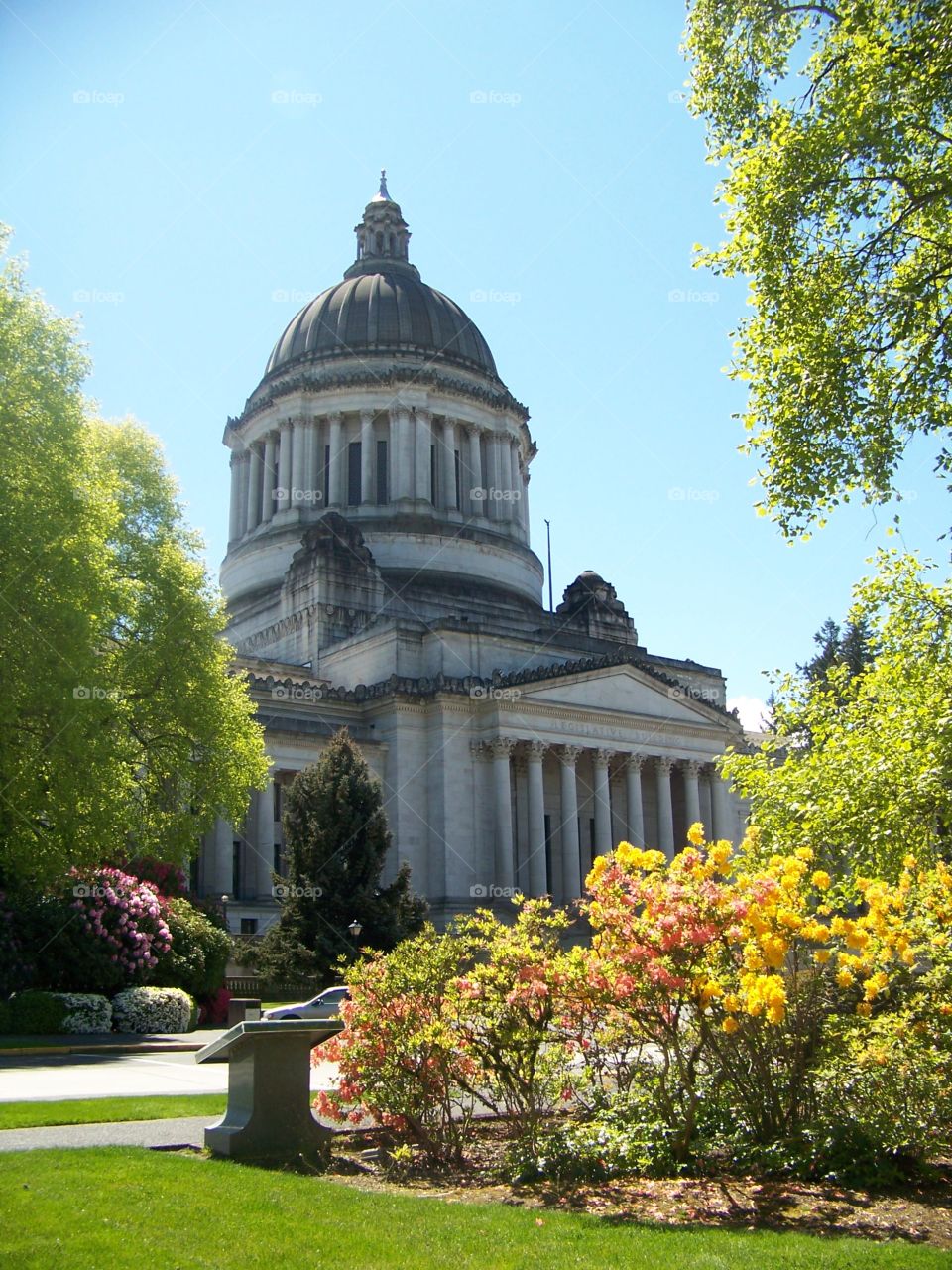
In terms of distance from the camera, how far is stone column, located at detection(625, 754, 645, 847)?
177ft

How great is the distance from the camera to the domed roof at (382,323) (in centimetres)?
6775

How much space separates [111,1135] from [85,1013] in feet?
53.1

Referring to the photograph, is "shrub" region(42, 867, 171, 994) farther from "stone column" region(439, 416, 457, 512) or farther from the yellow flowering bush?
"stone column" region(439, 416, 457, 512)

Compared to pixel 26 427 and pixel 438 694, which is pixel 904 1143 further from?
pixel 438 694

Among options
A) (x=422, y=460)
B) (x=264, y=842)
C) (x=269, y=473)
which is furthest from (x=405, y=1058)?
(x=269, y=473)

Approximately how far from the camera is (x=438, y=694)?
50.1 m

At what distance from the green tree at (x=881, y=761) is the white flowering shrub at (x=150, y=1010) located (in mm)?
15550

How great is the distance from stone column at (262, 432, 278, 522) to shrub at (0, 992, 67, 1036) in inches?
1728

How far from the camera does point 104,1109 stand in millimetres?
14016

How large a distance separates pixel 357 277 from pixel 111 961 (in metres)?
52.1

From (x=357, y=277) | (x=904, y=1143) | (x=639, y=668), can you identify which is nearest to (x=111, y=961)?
(x=904, y=1143)

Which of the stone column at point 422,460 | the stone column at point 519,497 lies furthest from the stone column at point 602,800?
the stone column at point 519,497

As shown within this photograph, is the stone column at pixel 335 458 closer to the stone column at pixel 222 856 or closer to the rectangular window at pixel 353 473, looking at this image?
the rectangular window at pixel 353 473

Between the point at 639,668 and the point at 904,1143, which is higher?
the point at 639,668
